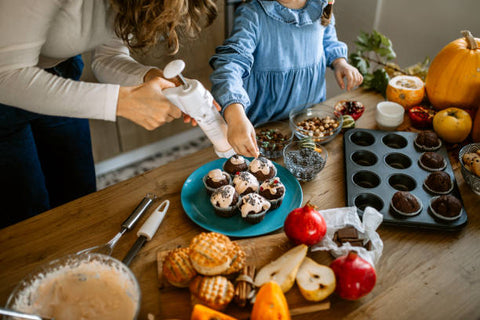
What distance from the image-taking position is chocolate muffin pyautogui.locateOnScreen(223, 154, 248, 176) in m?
1.29

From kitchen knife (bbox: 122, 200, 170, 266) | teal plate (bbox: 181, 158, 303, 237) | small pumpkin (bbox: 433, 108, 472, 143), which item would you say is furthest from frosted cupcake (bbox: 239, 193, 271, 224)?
small pumpkin (bbox: 433, 108, 472, 143)

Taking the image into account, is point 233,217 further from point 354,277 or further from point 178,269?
point 354,277

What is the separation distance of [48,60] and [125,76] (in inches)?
10.6

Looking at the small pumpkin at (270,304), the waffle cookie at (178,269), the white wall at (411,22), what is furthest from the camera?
the white wall at (411,22)

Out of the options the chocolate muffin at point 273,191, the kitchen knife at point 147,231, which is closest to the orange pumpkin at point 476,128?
the chocolate muffin at point 273,191

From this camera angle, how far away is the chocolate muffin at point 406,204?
1.12 metres

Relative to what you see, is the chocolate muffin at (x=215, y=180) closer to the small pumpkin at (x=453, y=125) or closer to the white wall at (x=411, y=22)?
the small pumpkin at (x=453, y=125)

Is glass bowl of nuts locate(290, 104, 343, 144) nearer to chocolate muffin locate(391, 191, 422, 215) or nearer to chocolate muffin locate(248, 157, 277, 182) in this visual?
chocolate muffin locate(248, 157, 277, 182)

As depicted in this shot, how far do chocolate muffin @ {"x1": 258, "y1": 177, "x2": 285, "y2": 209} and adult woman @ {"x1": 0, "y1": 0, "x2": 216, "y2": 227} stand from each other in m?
0.36

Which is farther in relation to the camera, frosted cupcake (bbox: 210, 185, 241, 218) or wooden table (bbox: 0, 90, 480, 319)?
frosted cupcake (bbox: 210, 185, 241, 218)

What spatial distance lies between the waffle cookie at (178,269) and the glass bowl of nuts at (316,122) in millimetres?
715

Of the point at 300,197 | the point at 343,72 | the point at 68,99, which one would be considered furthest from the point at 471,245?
the point at 68,99

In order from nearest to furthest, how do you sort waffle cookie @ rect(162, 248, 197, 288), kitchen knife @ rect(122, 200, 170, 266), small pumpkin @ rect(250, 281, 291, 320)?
1. small pumpkin @ rect(250, 281, 291, 320)
2. waffle cookie @ rect(162, 248, 197, 288)
3. kitchen knife @ rect(122, 200, 170, 266)

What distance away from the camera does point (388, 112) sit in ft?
5.13
